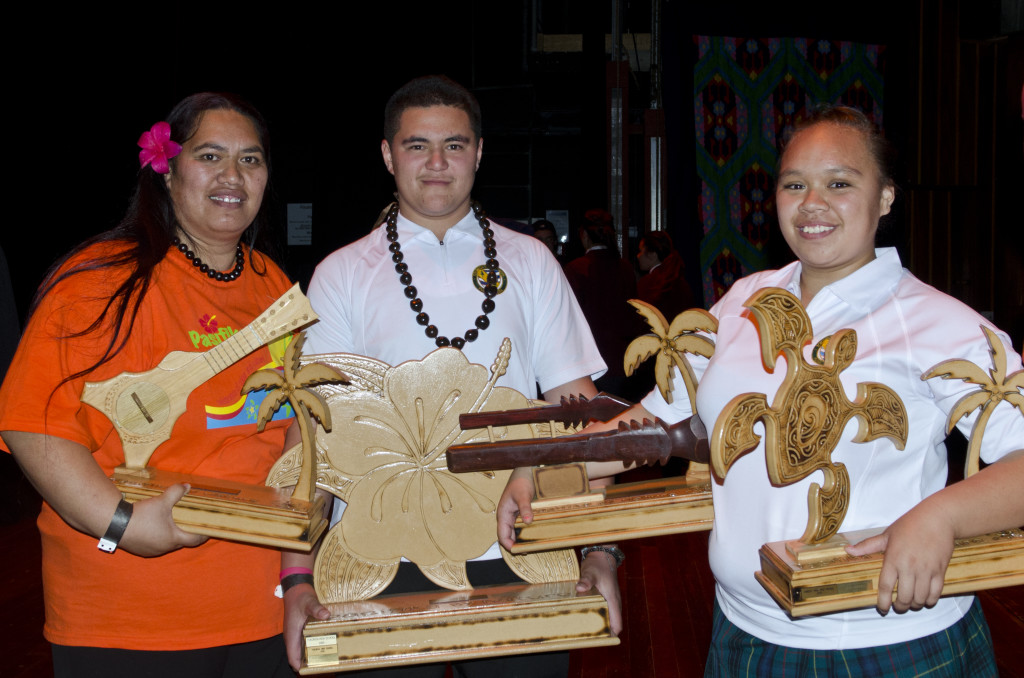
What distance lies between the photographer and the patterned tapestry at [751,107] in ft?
16.8

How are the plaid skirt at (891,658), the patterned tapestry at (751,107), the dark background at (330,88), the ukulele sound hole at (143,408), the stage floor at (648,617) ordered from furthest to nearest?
1. the patterned tapestry at (751,107)
2. the dark background at (330,88)
3. the stage floor at (648,617)
4. the ukulele sound hole at (143,408)
5. the plaid skirt at (891,658)

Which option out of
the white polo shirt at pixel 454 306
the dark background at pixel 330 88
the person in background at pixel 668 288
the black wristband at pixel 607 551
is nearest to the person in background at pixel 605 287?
the person in background at pixel 668 288

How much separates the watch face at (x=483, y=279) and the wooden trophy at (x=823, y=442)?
1.92 ft

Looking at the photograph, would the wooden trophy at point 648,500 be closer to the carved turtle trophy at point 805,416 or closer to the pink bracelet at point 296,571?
the carved turtle trophy at point 805,416

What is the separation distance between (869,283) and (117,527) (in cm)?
121

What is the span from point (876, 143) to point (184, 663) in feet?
4.62

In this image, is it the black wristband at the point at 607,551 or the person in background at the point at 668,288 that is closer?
the black wristband at the point at 607,551

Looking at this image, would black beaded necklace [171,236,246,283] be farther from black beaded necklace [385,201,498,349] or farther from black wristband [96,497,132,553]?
black wristband [96,497,132,553]

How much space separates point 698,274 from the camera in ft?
17.0

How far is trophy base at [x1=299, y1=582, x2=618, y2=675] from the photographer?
4.06ft

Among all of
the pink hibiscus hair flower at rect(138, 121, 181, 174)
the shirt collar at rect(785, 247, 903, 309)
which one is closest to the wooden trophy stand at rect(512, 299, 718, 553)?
the shirt collar at rect(785, 247, 903, 309)

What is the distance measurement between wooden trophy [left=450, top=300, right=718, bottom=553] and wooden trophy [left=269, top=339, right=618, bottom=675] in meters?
0.11

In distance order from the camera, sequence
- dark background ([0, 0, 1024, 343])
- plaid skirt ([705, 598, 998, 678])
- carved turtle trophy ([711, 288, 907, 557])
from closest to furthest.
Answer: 1. carved turtle trophy ([711, 288, 907, 557])
2. plaid skirt ([705, 598, 998, 678])
3. dark background ([0, 0, 1024, 343])

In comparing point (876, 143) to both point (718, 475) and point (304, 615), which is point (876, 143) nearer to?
point (718, 475)
